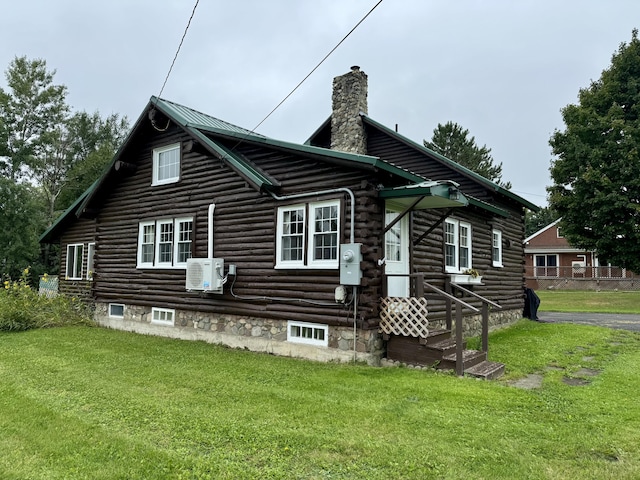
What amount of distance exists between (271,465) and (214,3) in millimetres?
7518

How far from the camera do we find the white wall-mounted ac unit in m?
10.4

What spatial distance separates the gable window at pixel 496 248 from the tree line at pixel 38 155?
27259mm

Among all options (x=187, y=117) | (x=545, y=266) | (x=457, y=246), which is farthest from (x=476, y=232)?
(x=545, y=266)

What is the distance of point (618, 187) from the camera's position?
83.5ft

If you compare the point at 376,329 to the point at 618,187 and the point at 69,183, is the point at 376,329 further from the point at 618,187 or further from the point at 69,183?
the point at 69,183

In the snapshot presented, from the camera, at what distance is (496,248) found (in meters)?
14.3

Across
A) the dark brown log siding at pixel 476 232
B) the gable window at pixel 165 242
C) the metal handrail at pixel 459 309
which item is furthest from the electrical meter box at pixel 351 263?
the gable window at pixel 165 242

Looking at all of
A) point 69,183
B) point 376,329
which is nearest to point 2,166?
point 69,183

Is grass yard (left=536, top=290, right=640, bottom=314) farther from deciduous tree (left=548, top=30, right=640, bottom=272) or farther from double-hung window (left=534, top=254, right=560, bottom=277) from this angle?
double-hung window (left=534, top=254, right=560, bottom=277)

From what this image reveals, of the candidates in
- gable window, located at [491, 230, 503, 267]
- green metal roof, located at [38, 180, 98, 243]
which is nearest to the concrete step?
gable window, located at [491, 230, 503, 267]

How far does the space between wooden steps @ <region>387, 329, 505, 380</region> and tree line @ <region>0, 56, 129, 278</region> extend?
90.9 feet

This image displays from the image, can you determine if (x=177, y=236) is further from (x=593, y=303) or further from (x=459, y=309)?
(x=593, y=303)

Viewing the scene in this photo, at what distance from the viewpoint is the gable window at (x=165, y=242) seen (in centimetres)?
1199

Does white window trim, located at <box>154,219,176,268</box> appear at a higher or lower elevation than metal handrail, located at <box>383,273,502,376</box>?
higher
